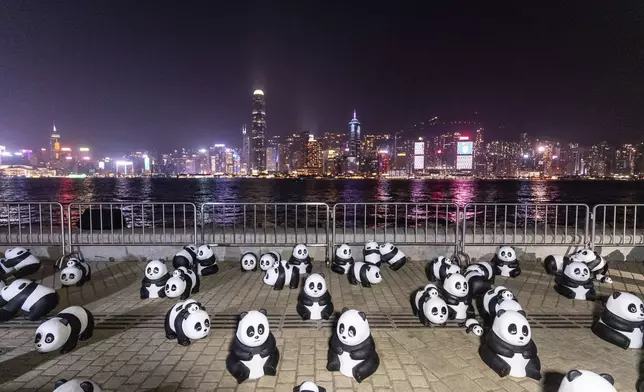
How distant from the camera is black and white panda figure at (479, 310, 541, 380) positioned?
15.1ft

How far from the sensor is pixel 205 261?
870cm

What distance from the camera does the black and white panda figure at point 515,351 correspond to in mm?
4605

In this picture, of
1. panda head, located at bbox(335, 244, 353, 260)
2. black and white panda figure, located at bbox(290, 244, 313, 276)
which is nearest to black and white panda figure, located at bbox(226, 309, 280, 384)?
black and white panda figure, located at bbox(290, 244, 313, 276)

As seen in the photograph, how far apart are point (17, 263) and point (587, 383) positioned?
10.1 metres

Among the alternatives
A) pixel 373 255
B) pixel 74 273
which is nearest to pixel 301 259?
pixel 373 255

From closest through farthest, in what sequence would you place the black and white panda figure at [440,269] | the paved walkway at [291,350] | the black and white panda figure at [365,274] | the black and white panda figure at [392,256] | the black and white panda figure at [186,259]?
the paved walkway at [291,350], the black and white panda figure at [440,269], the black and white panda figure at [365,274], the black and white panda figure at [186,259], the black and white panda figure at [392,256]

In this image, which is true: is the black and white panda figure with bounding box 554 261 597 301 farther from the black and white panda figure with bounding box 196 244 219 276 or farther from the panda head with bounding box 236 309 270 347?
the black and white panda figure with bounding box 196 244 219 276

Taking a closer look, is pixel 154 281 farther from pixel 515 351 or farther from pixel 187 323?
pixel 515 351

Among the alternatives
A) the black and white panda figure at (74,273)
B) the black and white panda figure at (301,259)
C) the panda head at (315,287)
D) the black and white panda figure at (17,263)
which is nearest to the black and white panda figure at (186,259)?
the black and white panda figure at (74,273)

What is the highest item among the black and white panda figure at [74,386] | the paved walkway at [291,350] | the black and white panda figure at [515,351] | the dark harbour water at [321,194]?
the black and white panda figure at [74,386]

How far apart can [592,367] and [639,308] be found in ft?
4.12

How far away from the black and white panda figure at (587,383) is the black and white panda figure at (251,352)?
3139 millimetres

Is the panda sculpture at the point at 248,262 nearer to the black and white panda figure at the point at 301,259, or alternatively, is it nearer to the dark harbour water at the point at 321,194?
the black and white panda figure at the point at 301,259

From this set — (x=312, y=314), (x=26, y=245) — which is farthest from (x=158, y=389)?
(x=26, y=245)
